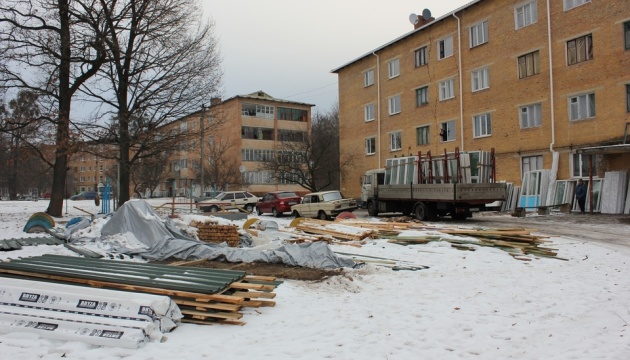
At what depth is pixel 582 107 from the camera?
2247 centimetres

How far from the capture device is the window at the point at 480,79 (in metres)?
27.7

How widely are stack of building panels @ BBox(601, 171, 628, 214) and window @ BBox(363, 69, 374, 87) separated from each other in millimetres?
21372

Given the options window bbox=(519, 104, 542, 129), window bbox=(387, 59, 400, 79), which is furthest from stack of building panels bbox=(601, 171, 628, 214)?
window bbox=(387, 59, 400, 79)

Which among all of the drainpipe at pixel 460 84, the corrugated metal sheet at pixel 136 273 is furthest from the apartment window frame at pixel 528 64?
the corrugated metal sheet at pixel 136 273

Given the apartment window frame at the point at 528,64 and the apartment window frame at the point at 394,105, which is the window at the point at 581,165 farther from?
the apartment window frame at the point at 394,105

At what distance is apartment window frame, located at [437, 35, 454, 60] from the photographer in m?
30.4

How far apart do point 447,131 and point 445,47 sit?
5678mm

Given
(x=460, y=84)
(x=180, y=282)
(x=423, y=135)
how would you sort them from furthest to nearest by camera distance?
(x=423, y=135), (x=460, y=84), (x=180, y=282)

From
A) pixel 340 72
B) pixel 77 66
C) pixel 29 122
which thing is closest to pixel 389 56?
pixel 340 72

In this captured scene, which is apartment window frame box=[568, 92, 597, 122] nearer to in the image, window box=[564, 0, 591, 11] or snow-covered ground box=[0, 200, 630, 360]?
window box=[564, 0, 591, 11]

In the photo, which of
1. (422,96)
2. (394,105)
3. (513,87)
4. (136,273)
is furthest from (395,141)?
(136,273)

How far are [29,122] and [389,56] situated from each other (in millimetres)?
25164

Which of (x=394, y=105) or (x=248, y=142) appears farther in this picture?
(x=248, y=142)

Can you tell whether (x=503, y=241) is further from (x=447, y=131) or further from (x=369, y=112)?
(x=369, y=112)
